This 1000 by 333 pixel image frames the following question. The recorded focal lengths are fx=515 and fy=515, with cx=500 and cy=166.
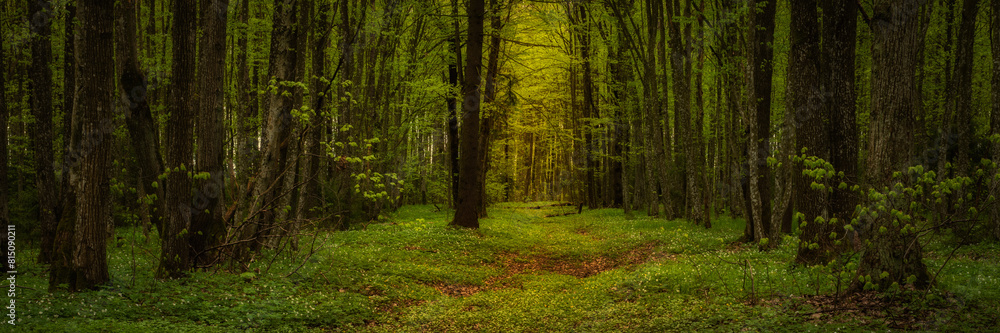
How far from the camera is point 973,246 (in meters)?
12.4

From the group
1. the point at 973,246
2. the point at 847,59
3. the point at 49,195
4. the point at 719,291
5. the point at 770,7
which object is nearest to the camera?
the point at 719,291

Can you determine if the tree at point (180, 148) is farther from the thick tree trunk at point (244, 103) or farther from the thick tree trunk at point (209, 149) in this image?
the thick tree trunk at point (244, 103)

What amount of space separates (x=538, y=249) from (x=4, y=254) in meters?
13.3

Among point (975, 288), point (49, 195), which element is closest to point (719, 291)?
point (975, 288)

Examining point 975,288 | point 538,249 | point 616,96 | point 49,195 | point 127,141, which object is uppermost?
point 616,96

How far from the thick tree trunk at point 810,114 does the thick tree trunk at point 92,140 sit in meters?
12.1

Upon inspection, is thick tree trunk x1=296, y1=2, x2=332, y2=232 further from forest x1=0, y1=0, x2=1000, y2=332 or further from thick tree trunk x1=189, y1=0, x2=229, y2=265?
thick tree trunk x1=189, y1=0, x2=229, y2=265

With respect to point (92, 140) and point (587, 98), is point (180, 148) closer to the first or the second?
point (92, 140)

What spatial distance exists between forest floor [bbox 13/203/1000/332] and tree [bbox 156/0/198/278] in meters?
0.55

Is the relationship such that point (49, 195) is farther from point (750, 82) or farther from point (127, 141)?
point (750, 82)

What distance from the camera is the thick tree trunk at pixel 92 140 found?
7664 millimetres

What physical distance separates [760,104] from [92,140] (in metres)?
16.1

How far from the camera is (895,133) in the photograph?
7.39m

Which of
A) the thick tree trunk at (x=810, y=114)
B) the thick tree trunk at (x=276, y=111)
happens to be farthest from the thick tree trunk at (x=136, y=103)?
the thick tree trunk at (x=810, y=114)
